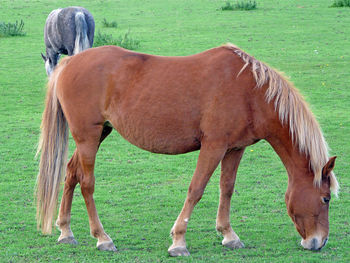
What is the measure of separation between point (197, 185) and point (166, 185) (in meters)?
2.04

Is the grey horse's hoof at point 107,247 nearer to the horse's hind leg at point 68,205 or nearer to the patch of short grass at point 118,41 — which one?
the horse's hind leg at point 68,205

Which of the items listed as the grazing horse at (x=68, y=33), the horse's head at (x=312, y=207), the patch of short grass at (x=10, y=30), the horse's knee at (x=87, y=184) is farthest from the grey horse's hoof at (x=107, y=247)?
the patch of short grass at (x=10, y=30)

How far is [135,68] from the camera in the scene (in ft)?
16.9

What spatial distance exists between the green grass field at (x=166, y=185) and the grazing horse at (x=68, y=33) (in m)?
0.84

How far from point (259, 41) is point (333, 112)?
681cm

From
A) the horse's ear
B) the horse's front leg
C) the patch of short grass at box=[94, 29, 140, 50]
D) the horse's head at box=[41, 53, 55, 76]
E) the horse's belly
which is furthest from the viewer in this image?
the patch of short grass at box=[94, 29, 140, 50]

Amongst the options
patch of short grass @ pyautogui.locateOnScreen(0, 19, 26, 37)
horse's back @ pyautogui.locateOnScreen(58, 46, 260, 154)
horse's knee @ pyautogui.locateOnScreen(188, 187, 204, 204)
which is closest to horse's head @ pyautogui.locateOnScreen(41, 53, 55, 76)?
patch of short grass @ pyautogui.locateOnScreen(0, 19, 26, 37)

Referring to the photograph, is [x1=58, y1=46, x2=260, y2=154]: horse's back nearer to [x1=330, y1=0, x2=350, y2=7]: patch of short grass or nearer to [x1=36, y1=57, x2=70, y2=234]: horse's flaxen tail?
[x1=36, y1=57, x2=70, y2=234]: horse's flaxen tail

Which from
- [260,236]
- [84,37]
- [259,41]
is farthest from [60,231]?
[259,41]

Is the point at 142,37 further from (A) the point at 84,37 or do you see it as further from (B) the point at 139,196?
(B) the point at 139,196

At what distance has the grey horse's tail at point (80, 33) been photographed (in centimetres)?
1222

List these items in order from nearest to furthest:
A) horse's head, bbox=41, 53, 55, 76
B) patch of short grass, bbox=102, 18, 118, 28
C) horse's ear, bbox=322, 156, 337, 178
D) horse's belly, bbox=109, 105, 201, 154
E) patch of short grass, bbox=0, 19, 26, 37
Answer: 1. horse's ear, bbox=322, 156, 337, 178
2. horse's belly, bbox=109, 105, 201, 154
3. horse's head, bbox=41, 53, 55, 76
4. patch of short grass, bbox=0, 19, 26, 37
5. patch of short grass, bbox=102, 18, 118, 28

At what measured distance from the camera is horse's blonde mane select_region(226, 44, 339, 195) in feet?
15.6

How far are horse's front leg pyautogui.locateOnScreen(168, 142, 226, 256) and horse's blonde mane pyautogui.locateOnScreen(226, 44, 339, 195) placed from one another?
1.87 feet
